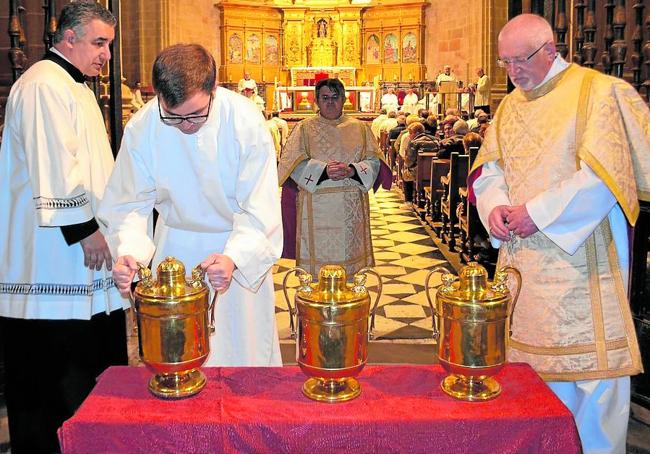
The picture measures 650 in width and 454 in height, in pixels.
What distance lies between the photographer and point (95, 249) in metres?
3.24

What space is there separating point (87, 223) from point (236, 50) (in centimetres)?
2439

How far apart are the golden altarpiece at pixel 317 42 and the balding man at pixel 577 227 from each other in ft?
75.0

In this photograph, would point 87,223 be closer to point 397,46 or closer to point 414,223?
point 414,223

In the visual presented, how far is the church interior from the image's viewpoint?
404 cm

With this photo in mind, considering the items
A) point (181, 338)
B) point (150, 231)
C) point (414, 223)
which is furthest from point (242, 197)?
point (414, 223)

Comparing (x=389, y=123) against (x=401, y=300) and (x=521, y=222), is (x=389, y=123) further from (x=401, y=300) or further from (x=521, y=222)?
(x=521, y=222)

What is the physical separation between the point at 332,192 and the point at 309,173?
0.24m

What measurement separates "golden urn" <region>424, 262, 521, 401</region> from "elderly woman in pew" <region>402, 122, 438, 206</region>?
28.4 ft

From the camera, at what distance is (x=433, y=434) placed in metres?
1.85

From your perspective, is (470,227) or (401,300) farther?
(470,227)

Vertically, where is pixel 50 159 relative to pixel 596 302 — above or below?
above

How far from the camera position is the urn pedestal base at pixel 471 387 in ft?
6.54

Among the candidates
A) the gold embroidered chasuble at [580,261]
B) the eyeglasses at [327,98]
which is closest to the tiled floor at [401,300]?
the gold embroidered chasuble at [580,261]

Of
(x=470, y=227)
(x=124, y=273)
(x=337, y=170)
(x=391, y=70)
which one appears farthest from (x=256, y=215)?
(x=391, y=70)
